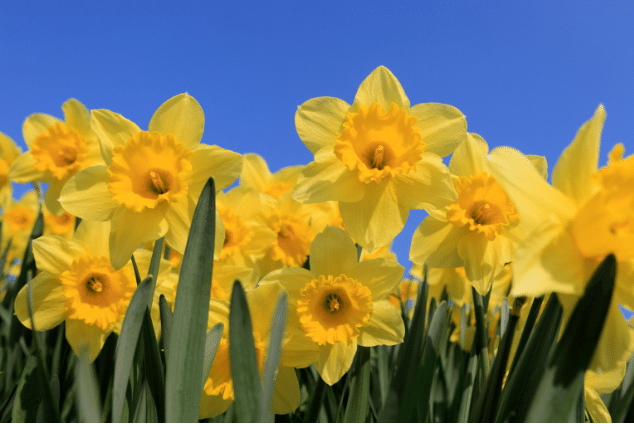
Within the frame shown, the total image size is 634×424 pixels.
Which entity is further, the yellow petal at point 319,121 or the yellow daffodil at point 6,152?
the yellow daffodil at point 6,152

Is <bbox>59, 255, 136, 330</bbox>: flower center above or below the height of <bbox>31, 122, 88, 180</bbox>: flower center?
below

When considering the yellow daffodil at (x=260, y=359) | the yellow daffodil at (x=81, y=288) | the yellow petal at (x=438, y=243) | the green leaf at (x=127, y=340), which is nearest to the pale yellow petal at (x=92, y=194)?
the yellow daffodil at (x=81, y=288)

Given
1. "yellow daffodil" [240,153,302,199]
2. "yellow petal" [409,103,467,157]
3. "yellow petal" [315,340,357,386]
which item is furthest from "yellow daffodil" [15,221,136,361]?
"yellow petal" [409,103,467,157]

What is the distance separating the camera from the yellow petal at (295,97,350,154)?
178 cm

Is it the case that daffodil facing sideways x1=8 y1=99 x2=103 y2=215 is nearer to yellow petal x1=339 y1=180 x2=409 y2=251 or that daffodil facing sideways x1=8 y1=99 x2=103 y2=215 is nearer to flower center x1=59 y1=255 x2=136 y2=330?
flower center x1=59 y1=255 x2=136 y2=330

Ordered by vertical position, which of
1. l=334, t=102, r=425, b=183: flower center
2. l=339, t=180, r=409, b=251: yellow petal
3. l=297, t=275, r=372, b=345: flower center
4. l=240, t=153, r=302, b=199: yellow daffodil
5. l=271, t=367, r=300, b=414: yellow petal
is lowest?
l=271, t=367, r=300, b=414: yellow petal

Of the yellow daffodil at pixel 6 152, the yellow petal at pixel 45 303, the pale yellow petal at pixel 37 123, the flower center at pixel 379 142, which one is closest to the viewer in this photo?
the flower center at pixel 379 142

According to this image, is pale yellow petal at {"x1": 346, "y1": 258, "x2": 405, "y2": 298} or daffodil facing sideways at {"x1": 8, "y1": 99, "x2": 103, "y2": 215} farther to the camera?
daffodil facing sideways at {"x1": 8, "y1": 99, "x2": 103, "y2": 215}

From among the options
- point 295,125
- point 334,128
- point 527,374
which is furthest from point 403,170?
point 527,374

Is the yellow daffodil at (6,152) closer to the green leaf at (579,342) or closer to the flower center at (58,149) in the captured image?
the flower center at (58,149)

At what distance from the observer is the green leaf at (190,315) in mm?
1083

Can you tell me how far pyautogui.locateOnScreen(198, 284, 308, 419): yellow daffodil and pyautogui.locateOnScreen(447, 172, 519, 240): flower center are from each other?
0.86 m

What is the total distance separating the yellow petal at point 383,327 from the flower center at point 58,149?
1.97m

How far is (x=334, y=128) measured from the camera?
182 centimetres
